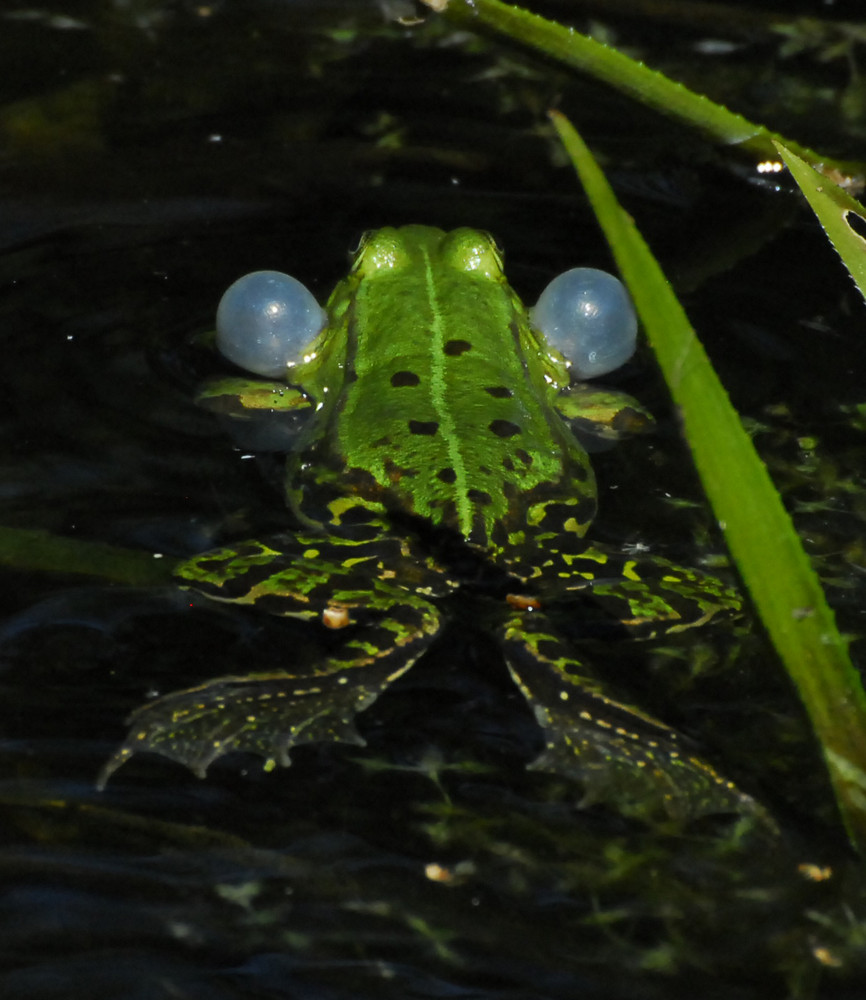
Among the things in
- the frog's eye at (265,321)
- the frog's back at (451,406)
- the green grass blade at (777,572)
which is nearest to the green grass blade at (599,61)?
the frog's back at (451,406)

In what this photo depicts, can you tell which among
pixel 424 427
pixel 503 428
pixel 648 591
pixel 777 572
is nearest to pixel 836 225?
pixel 777 572

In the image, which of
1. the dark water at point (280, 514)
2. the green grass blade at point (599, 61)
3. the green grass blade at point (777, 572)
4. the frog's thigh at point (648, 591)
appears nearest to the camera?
the green grass blade at point (777, 572)

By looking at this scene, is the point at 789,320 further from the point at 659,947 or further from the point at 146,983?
the point at 146,983

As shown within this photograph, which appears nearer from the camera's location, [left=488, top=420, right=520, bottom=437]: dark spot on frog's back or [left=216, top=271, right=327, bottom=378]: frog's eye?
[left=488, top=420, right=520, bottom=437]: dark spot on frog's back

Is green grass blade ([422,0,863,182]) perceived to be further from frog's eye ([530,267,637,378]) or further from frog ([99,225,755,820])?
frog ([99,225,755,820])

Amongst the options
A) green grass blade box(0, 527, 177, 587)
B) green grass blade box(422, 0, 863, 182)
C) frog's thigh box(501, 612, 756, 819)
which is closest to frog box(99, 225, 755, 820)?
frog's thigh box(501, 612, 756, 819)

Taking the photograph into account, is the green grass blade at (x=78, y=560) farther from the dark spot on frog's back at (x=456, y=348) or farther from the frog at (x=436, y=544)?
the dark spot on frog's back at (x=456, y=348)

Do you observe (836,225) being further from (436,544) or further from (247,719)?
(247,719)
